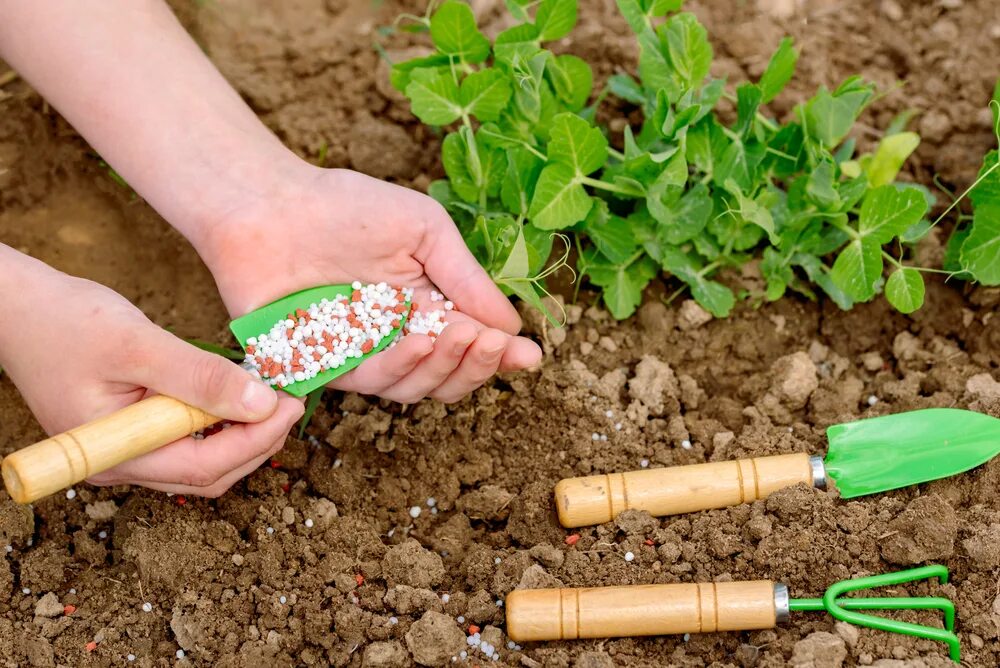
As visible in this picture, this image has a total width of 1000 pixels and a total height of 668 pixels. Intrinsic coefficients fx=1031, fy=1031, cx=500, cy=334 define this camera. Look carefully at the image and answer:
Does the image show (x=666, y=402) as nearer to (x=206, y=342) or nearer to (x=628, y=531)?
(x=628, y=531)

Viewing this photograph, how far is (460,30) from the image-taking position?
1.99 meters

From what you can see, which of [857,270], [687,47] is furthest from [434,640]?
[687,47]

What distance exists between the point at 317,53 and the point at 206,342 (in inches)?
31.2

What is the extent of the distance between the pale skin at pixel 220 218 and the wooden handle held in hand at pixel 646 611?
0.39m

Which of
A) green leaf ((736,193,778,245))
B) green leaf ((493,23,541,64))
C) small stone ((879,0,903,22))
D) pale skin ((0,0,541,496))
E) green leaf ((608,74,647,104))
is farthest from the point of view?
small stone ((879,0,903,22))

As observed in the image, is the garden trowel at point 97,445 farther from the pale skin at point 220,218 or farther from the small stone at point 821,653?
the small stone at point 821,653

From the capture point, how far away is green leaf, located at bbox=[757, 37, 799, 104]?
1975mm

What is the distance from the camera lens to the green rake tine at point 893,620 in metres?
1.56

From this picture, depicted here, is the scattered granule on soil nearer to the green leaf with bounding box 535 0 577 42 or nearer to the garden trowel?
the garden trowel

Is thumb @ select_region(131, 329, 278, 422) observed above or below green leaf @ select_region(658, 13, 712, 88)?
below

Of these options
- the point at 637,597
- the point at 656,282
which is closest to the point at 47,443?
the point at 637,597

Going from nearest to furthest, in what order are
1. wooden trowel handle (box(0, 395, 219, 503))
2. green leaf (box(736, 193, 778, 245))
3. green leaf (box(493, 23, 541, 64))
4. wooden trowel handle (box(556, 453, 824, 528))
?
wooden trowel handle (box(0, 395, 219, 503)) → wooden trowel handle (box(556, 453, 824, 528)) → green leaf (box(736, 193, 778, 245)) → green leaf (box(493, 23, 541, 64))

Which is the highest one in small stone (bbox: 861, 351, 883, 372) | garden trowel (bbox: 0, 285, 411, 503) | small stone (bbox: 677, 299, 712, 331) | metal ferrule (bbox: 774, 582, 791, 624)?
garden trowel (bbox: 0, 285, 411, 503)

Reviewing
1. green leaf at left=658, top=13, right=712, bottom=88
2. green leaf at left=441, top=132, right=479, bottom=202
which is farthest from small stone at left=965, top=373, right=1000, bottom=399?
green leaf at left=441, top=132, right=479, bottom=202
